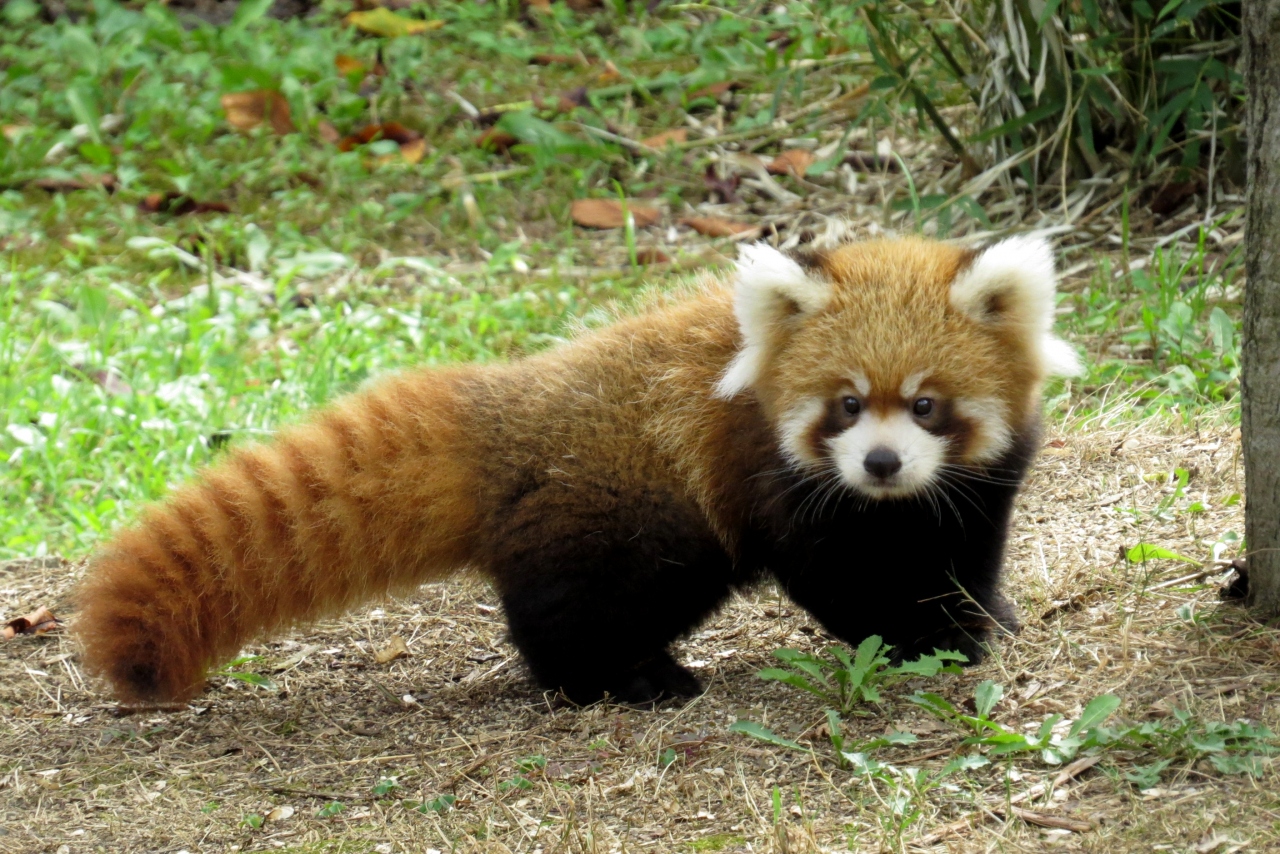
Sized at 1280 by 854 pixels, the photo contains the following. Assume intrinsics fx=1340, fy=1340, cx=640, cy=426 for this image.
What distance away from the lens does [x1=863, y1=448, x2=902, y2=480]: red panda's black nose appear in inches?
132

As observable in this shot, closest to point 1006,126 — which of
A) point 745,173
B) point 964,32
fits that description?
point 964,32

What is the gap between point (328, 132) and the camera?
824 cm

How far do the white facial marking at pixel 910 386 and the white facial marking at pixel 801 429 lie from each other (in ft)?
0.70

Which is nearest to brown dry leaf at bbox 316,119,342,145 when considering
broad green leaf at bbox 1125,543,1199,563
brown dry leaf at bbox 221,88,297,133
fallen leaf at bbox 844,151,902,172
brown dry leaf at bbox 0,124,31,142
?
brown dry leaf at bbox 221,88,297,133

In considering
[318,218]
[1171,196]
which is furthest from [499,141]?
[1171,196]

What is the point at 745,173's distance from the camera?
7699 mm

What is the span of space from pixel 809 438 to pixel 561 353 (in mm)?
884

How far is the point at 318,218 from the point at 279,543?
14.0 ft

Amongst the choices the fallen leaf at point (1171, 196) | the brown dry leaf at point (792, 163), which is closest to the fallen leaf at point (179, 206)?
the brown dry leaf at point (792, 163)

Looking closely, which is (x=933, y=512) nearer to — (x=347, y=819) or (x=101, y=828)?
(x=347, y=819)

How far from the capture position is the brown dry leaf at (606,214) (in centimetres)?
739

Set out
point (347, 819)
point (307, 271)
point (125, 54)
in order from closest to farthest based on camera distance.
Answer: point (347, 819) → point (307, 271) → point (125, 54)

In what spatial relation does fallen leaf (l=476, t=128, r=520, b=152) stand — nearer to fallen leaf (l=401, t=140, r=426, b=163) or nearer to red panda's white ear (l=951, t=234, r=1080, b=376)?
fallen leaf (l=401, t=140, r=426, b=163)

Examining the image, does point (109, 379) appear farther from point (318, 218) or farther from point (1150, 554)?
point (1150, 554)
